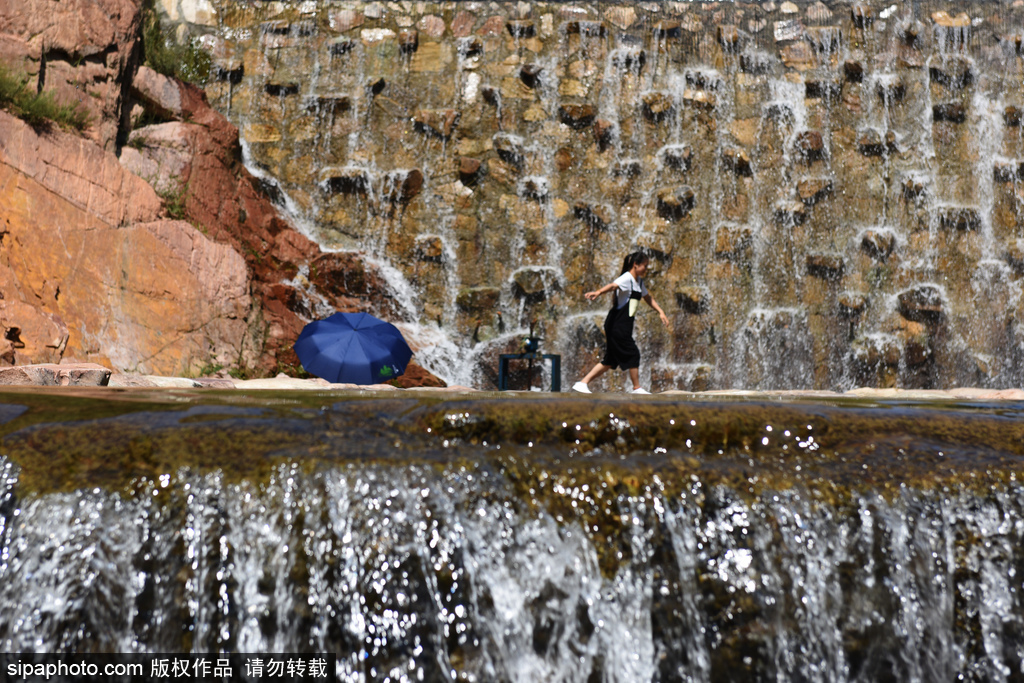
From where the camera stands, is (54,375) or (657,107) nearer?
(54,375)

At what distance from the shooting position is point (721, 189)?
37.0 feet

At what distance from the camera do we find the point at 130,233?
312 inches

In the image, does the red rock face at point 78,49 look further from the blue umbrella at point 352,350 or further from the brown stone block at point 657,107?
the brown stone block at point 657,107

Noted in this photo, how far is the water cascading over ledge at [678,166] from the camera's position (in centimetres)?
1048

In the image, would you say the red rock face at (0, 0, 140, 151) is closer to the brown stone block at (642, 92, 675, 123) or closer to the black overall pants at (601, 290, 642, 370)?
the black overall pants at (601, 290, 642, 370)

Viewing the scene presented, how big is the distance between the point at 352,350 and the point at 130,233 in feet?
8.05

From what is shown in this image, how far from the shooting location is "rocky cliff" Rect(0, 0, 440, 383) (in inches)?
284

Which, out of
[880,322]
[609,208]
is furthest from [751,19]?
[880,322]

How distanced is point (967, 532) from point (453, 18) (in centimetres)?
1099

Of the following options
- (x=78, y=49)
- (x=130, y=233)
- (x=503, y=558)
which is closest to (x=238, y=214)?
(x=130, y=233)

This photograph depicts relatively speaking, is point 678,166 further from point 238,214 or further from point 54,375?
point 54,375

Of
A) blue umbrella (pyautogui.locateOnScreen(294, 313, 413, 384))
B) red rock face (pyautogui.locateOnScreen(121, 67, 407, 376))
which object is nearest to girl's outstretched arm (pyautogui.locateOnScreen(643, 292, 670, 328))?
blue umbrella (pyautogui.locateOnScreen(294, 313, 413, 384))

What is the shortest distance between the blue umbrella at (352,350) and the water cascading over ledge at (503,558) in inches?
168

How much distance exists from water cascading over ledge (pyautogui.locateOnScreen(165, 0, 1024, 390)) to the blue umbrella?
7.35 ft
